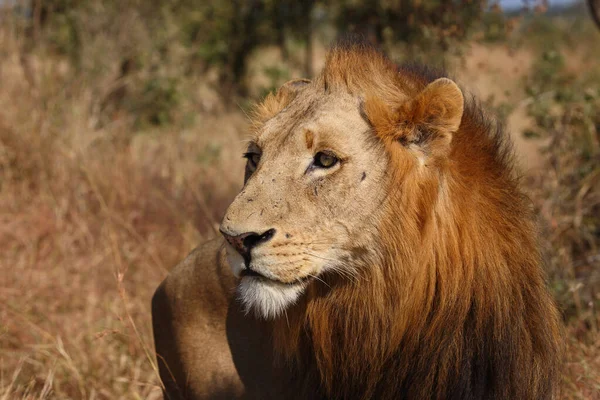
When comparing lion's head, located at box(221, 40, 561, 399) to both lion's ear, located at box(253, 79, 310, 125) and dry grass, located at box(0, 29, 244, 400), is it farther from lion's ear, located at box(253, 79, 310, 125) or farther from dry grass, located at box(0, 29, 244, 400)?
dry grass, located at box(0, 29, 244, 400)

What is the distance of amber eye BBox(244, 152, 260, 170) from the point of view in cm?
289

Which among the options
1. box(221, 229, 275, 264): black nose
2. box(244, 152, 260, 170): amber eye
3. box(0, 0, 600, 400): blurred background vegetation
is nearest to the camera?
box(221, 229, 275, 264): black nose

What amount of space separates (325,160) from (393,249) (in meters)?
0.36

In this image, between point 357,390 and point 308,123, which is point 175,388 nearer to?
point 357,390

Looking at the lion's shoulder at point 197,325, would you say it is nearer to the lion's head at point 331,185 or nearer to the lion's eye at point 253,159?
the lion's eye at point 253,159

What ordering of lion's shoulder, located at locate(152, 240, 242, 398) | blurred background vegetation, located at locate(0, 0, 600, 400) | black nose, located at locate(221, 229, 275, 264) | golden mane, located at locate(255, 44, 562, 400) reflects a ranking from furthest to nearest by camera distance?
blurred background vegetation, located at locate(0, 0, 600, 400)
lion's shoulder, located at locate(152, 240, 242, 398)
golden mane, located at locate(255, 44, 562, 400)
black nose, located at locate(221, 229, 275, 264)

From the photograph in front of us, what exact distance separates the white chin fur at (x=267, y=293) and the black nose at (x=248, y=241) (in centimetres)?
9

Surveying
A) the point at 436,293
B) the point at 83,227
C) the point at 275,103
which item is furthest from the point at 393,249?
the point at 83,227

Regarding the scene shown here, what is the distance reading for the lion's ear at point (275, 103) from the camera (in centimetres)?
303

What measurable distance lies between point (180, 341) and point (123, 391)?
101 centimetres

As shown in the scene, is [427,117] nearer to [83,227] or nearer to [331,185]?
[331,185]

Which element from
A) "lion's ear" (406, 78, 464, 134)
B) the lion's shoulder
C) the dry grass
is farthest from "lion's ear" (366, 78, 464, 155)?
the dry grass

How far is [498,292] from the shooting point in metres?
2.63

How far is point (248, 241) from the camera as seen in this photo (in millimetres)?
2490
